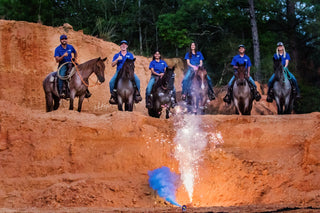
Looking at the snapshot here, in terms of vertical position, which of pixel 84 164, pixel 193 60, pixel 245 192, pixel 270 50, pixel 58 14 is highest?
pixel 58 14

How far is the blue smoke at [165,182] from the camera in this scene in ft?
31.8

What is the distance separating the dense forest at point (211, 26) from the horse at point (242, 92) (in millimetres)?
9463

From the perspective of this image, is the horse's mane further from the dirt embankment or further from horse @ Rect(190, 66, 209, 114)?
the dirt embankment

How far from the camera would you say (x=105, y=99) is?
21.7 m

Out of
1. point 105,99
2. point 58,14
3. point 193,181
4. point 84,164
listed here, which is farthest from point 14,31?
point 193,181

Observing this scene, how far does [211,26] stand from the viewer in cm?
2752

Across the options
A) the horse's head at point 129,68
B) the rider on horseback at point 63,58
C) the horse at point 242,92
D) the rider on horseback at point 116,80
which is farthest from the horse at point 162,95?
the rider on horseback at point 63,58

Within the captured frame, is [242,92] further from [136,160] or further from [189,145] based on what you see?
[136,160]

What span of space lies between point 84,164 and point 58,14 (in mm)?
18476

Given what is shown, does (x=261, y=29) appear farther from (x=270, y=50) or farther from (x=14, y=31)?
(x=14, y=31)

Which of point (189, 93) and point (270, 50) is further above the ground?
point (270, 50)

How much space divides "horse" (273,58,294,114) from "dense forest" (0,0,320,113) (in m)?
9.08

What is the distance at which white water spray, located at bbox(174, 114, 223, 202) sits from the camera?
10398 mm

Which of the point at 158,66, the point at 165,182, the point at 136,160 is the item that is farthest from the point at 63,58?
the point at 165,182
